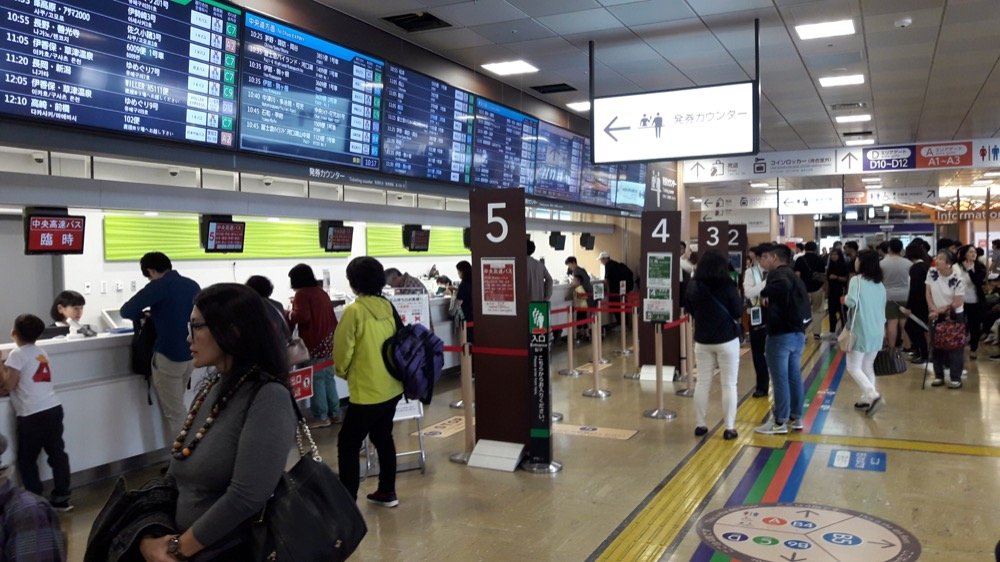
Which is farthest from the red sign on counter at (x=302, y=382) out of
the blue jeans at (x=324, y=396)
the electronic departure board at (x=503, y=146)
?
the electronic departure board at (x=503, y=146)

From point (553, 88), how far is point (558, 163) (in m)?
1.03

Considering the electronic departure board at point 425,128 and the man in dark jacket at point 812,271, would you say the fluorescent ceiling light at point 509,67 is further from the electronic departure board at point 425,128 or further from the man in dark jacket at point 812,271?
the man in dark jacket at point 812,271

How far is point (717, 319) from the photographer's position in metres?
6.23

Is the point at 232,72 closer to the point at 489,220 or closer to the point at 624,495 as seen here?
the point at 489,220

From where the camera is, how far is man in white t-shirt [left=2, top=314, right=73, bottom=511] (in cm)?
475

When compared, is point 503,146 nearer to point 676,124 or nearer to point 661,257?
point 661,257

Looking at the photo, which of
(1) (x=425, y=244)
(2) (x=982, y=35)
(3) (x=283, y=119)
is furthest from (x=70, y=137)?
(2) (x=982, y=35)

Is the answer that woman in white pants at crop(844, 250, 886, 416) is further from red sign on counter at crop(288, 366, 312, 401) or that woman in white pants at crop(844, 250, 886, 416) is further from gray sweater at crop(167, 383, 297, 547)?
gray sweater at crop(167, 383, 297, 547)

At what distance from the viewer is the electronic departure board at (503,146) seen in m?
8.88

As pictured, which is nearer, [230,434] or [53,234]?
[230,434]

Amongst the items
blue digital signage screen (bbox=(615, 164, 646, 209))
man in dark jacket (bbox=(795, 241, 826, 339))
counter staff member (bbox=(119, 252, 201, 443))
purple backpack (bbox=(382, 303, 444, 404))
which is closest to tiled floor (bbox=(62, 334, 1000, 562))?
counter staff member (bbox=(119, 252, 201, 443))

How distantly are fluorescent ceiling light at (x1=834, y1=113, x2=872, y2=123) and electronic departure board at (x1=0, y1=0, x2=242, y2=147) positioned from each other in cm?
990

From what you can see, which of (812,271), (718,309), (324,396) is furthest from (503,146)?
(812,271)

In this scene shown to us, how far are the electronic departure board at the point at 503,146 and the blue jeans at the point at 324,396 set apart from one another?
111 inches
